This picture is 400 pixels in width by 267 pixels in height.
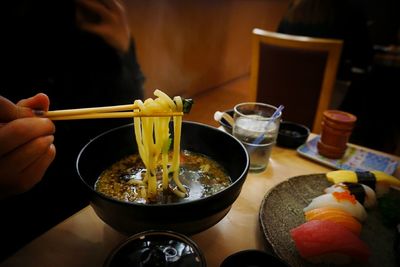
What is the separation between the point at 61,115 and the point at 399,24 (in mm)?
5697

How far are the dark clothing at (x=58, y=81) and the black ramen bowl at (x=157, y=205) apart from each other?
Answer: 0.39 meters

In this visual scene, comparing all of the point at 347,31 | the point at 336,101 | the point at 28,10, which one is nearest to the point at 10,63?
the point at 28,10

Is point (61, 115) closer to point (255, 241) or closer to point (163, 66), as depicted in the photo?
point (255, 241)

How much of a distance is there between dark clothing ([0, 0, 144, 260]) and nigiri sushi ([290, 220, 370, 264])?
0.91 m

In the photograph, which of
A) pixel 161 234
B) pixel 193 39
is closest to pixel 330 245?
pixel 161 234

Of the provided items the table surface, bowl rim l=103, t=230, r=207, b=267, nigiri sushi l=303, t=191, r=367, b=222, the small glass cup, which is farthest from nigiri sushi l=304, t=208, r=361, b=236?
bowl rim l=103, t=230, r=207, b=267

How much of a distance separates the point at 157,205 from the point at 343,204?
57 centimetres

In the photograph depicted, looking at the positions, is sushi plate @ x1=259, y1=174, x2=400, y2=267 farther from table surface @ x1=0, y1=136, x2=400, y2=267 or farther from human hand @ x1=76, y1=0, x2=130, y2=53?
human hand @ x1=76, y1=0, x2=130, y2=53

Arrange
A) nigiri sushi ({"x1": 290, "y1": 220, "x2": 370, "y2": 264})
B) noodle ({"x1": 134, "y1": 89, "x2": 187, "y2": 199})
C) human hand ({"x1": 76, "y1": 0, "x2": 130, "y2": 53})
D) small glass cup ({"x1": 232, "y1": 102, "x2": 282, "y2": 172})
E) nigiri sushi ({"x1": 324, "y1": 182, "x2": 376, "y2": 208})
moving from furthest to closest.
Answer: human hand ({"x1": 76, "y1": 0, "x2": 130, "y2": 53}) → small glass cup ({"x1": 232, "y1": 102, "x2": 282, "y2": 172}) → nigiri sushi ({"x1": 324, "y1": 182, "x2": 376, "y2": 208}) → noodle ({"x1": 134, "y1": 89, "x2": 187, "y2": 199}) → nigiri sushi ({"x1": 290, "y1": 220, "x2": 370, "y2": 264})

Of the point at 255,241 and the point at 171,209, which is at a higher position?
the point at 171,209

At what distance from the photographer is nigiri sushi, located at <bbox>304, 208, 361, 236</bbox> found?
0.83 m

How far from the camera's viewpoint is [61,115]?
771mm

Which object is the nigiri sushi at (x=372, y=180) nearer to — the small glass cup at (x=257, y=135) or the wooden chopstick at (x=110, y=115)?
the small glass cup at (x=257, y=135)

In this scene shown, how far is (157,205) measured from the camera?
2.13ft
